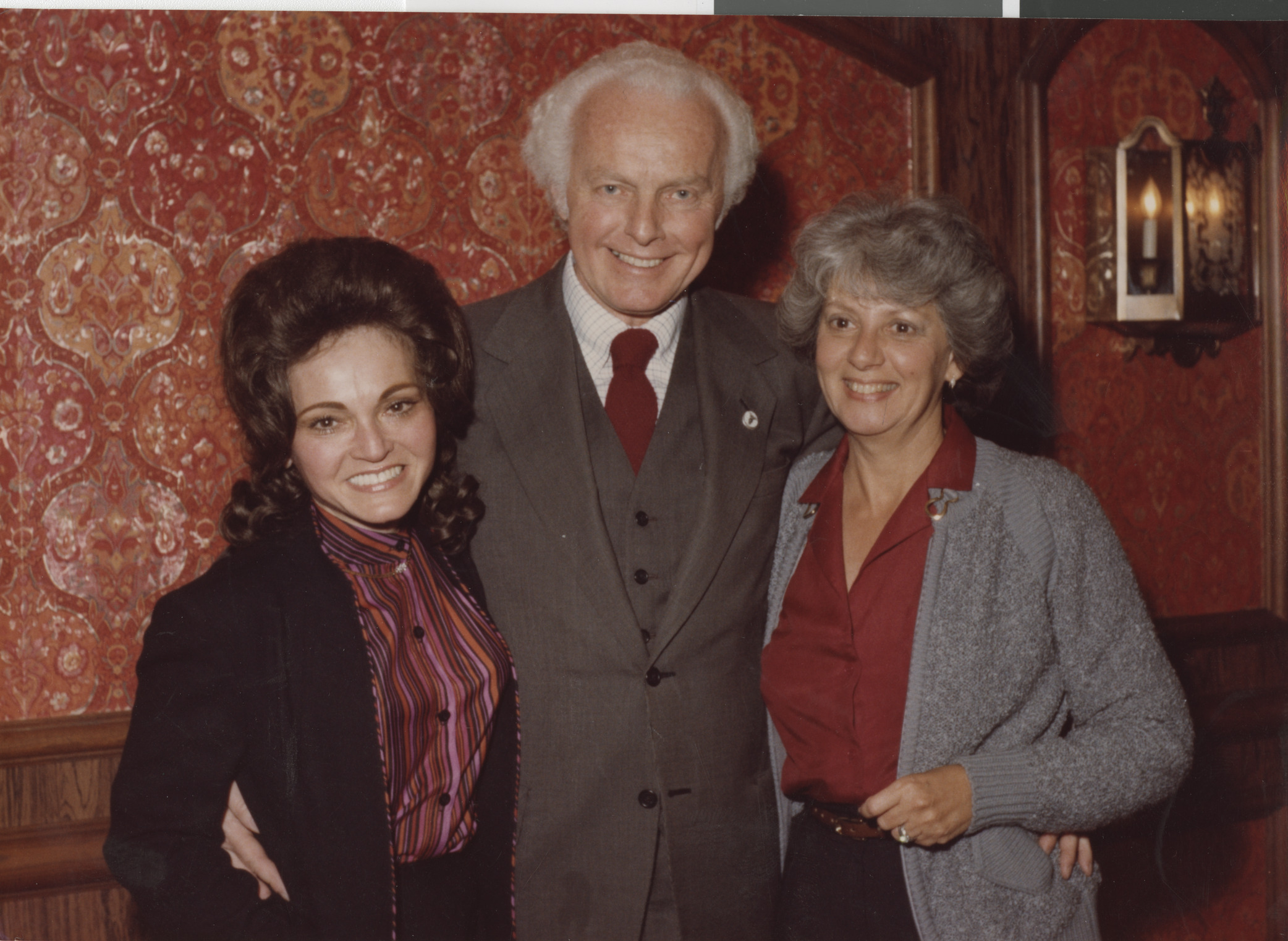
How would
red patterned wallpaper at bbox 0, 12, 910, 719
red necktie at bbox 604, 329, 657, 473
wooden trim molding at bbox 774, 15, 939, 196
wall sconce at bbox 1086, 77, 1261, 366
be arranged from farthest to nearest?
wall sconce at bbox 1086, 77, 1261, 366 → wooden trim molding at bbox 774, 15, 939, 196 → red patterned wallpaper at bbox 0, 12, 910, 719 → red necktie at bbox 604, 329, 657, 473

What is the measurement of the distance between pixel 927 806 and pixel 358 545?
1059 millimetres

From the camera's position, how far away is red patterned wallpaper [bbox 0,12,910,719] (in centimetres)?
217

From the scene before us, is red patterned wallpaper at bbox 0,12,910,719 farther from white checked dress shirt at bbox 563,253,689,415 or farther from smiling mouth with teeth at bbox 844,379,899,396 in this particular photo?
smiling mouth with teeth at bbox 844,379,899,396

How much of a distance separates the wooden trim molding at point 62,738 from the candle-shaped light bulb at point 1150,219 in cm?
309

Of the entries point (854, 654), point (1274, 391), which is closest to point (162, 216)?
point (854, 654)

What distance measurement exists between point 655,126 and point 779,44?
3.17 ft

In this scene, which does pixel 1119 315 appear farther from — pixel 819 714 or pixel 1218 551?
pixel 819 714

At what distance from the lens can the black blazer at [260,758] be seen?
1.37 meters

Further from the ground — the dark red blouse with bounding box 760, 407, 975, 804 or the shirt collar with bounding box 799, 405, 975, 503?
the shirt collar with bounding box 799, 405, 975, 503

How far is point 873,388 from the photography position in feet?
5.70

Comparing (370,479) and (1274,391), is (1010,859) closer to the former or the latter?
(370,479)

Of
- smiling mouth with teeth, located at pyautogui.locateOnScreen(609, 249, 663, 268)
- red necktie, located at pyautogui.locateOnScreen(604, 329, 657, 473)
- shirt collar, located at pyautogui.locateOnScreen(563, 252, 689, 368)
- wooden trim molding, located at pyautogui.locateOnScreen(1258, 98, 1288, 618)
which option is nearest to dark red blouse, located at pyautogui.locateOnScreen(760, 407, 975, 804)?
red necktie, located at pyautogui.locateOnScreen(604, 329, 657, 473)

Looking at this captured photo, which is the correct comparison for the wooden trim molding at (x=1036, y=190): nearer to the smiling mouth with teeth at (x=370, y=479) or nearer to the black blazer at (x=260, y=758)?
the smiling mouth with teeth at (x=370, y=479)

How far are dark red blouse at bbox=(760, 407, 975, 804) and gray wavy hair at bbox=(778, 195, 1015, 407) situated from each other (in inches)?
7.2
